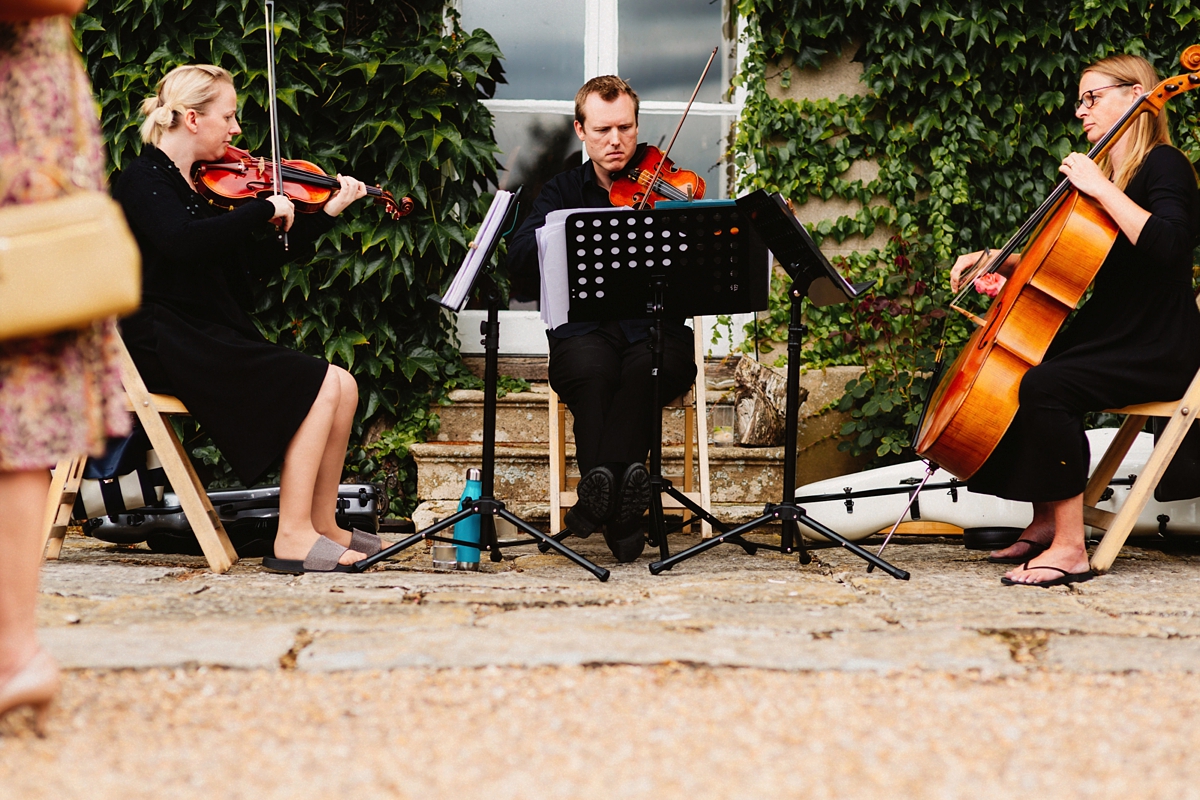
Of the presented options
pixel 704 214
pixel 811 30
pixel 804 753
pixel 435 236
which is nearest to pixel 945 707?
pixel 804 753

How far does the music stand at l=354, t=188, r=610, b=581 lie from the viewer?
8.45ft

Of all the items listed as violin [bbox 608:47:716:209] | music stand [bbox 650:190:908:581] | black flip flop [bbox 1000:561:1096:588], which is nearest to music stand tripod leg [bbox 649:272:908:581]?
music stand [bbox 650:190:908:581]

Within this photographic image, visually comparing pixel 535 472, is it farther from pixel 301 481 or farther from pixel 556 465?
pixel 301 481

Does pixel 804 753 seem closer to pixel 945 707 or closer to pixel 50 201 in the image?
pixel 945 707

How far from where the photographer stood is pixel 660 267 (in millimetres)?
2773

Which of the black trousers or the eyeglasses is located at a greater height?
the eyeglasses

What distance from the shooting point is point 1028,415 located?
2.67 metres

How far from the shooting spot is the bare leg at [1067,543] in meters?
2.66

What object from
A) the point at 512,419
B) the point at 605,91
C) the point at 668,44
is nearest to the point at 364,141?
the point at 512,419

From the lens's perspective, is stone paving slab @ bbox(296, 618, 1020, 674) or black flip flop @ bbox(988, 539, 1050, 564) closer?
stone paving slab @ bbox(296, 618, 1020, 674)

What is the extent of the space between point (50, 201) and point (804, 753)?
3.89ft

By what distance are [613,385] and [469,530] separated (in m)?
0.58

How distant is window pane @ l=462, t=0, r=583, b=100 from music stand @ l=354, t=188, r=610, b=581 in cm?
211

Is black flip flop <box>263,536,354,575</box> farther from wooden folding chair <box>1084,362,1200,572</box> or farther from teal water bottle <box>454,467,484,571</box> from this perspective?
wooden folding chair <box>1084,362,1200,572</box>
